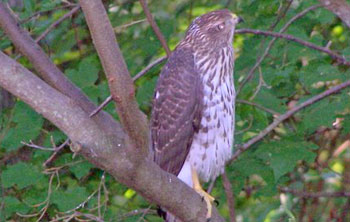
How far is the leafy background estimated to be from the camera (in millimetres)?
4492

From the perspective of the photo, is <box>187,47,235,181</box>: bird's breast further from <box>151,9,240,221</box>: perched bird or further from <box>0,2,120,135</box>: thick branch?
<box>0,2,120,135</box>: thick branch

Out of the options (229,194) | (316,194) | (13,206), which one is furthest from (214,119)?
(316,194)

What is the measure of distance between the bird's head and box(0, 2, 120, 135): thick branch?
3.61 ft

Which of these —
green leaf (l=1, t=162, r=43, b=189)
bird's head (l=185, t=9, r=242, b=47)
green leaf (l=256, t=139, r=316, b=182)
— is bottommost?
green leaf (l=256, t=139, r=316, b=182)

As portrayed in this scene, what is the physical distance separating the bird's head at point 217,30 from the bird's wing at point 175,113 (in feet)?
0.65

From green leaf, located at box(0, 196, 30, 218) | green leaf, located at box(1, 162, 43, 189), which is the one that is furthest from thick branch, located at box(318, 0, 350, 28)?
green leaf, located at box(0, 196, 30, 218)

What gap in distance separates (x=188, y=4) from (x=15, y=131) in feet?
5.54

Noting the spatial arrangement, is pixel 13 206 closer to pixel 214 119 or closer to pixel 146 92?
pixel 146 92

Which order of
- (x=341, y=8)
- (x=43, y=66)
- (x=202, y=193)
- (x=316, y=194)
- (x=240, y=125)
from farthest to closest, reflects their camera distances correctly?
(x=316, y=194) < (x=240, y=125) < (x=341, y=8) < (x=202, y=193) < (x=43, y=66)

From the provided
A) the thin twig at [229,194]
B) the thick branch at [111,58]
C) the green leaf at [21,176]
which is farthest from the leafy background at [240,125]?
the thick branch at [111,58]

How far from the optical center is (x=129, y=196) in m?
5.68

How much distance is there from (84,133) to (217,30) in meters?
1.65

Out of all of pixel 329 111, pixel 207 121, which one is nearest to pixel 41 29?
pixel 207 121

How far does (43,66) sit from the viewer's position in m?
3.55
